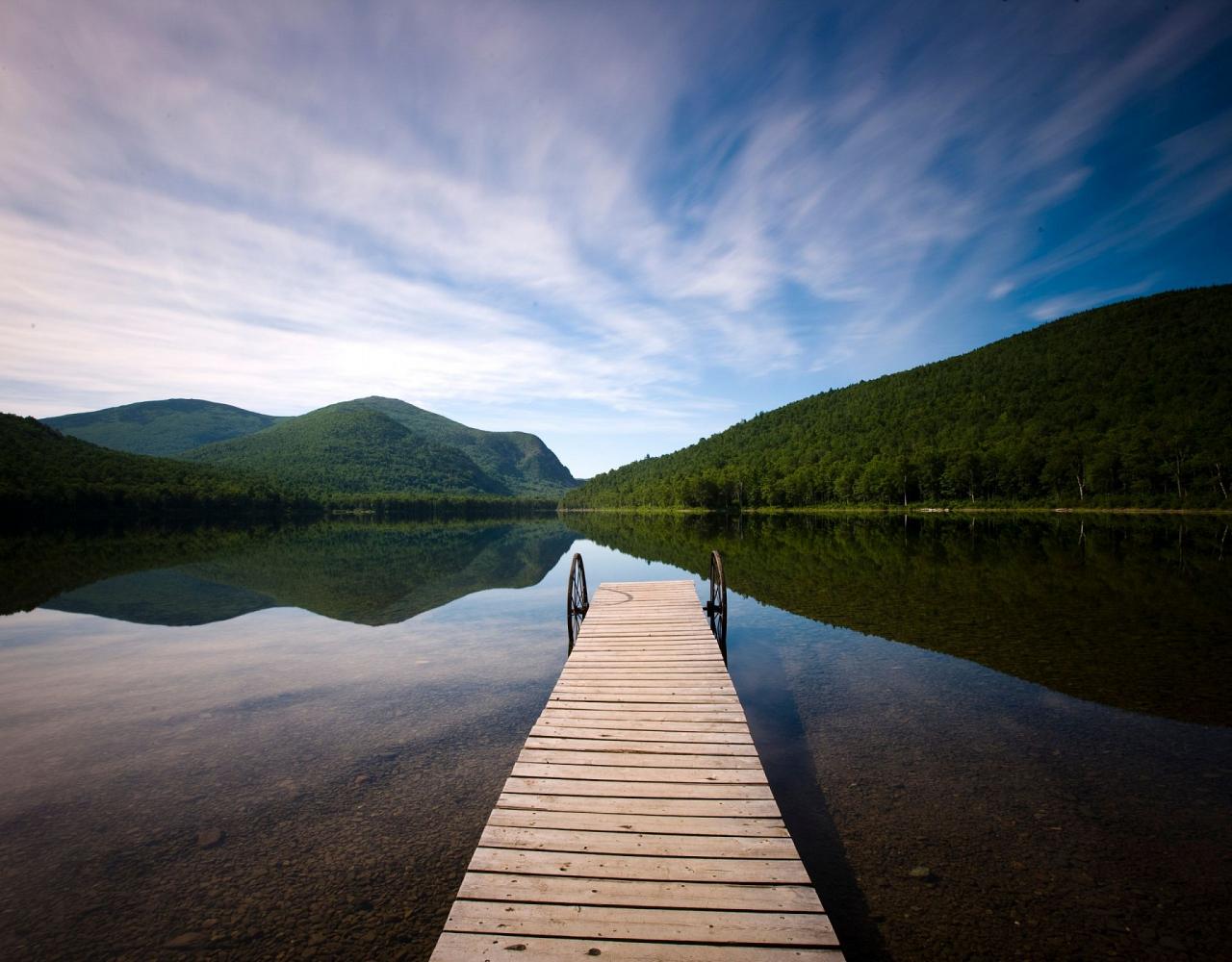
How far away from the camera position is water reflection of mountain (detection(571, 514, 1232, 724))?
A: 11.9 meters

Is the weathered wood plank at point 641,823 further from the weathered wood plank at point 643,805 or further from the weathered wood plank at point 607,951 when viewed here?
the weathered wood plank at point 607,951

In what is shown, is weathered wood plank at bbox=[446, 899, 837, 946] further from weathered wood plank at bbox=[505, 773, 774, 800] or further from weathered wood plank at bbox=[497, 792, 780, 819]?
weathered wood plank at bbox=[505, 773, 774, 800]

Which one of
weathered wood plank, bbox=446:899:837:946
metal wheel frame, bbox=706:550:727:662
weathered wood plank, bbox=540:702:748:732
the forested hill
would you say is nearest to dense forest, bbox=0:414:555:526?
the forested hill

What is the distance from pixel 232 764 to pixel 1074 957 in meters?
11.2

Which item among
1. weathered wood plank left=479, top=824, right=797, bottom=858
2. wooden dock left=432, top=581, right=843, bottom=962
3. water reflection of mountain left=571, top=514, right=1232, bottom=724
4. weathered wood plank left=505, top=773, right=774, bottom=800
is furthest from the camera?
water reflection of mountain left=571, top=514, right=1232, bottom=724

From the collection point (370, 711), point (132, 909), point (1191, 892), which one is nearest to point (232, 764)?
point (370, 711)

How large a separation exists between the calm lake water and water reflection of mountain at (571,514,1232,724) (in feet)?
0.49

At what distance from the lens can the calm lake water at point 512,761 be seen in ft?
17.9

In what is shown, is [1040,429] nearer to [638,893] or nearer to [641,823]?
[641,823]

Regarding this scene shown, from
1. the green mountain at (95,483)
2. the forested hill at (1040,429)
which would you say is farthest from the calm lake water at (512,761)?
the forested hill at (1040,429)

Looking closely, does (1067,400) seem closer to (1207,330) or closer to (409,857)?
(1207,330)

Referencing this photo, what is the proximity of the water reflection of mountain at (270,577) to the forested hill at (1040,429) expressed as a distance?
88.0m

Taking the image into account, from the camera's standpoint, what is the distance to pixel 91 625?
62.1 feet

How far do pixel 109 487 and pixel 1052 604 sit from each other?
120733 mm
